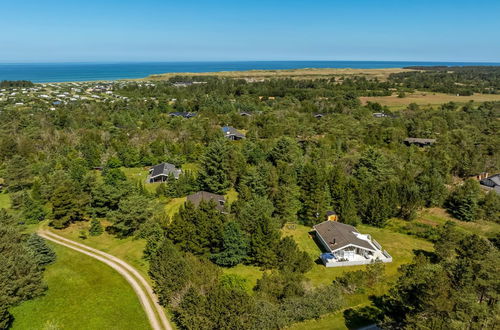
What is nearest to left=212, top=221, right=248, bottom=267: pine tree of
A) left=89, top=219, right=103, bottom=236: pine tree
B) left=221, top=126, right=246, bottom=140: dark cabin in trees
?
left=89, top=219, right=103, bottom=236: pine tree

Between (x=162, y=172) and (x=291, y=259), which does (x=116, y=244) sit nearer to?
(x=162, y=172)

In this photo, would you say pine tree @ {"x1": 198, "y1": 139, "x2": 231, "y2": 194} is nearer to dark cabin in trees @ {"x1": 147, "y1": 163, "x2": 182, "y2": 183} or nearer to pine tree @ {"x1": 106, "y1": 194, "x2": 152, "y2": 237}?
dark cabin in trees @ {"x1": 147, "y1": 163, "x2": 182, "y2": 183}

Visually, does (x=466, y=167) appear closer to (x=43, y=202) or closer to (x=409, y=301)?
(x=409, y=301)

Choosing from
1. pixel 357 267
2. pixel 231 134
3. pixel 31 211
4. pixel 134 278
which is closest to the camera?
pixel 134 278

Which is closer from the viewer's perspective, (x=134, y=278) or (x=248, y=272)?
(x=134, y=278)

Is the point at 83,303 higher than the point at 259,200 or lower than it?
lower

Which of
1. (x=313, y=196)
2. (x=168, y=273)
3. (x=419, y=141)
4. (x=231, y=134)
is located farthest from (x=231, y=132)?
(x=168, y=273)

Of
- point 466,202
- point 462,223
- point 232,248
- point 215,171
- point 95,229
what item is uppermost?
point 215,171
